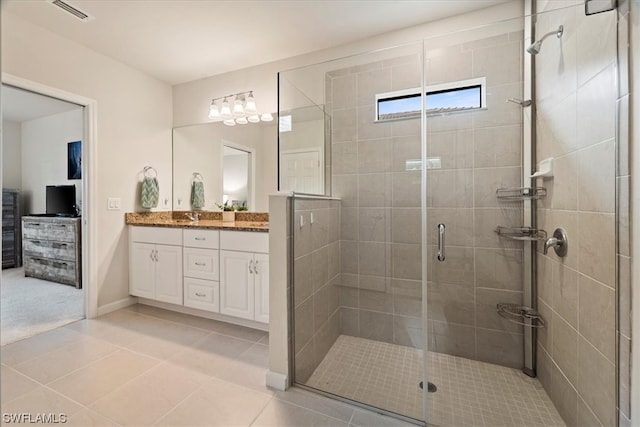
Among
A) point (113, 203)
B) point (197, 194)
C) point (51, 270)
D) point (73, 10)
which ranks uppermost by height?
point (73, 10)

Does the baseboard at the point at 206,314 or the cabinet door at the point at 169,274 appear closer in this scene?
the baseboard at the point at 206,314

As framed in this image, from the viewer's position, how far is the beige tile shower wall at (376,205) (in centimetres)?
204

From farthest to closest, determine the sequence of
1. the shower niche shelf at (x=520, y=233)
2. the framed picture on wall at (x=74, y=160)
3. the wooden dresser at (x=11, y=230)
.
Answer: the wooden dresser at (x=11, y=230) → the framed picture on wall at (x=74, y=160) → the shower niche shelf at (x=520, y=233)

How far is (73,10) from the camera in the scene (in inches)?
87.2

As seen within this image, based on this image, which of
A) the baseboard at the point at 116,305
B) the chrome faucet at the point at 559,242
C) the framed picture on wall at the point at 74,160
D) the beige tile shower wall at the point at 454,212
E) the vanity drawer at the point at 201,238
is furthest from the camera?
the framed picture on wall at the point at 74,160

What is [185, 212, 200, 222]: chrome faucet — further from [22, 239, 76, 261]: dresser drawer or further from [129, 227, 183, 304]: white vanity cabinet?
[22, 239, 76, 261]: dresser drawer

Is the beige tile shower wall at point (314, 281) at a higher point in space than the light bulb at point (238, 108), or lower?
lower

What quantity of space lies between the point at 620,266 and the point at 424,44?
1.52 m

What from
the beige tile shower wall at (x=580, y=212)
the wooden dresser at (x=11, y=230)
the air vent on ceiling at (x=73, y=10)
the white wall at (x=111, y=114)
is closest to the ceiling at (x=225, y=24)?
the air vent on ceiling at (x=73, y=10)

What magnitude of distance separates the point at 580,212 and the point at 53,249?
202 inches

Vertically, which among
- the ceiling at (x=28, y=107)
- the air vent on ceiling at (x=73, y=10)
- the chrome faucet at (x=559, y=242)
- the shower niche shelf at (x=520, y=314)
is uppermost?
the air vent on ceiling at (x=73, y=10)

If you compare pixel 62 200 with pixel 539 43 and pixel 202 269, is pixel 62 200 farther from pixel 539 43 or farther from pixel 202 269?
pixel 539 43

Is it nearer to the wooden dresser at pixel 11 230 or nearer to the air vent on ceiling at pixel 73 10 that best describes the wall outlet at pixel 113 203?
the air vent on ceiling at pixel 73 10

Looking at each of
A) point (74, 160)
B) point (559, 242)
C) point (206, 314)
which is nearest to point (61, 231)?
point (74, 160)
